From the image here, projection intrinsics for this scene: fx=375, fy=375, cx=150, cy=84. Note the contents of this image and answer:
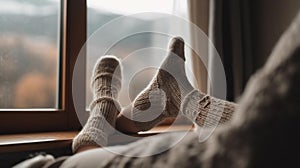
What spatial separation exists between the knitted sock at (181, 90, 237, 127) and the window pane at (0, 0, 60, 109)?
1.95 feet

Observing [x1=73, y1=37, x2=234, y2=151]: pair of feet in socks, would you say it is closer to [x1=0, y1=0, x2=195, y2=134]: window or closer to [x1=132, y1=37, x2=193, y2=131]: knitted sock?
[x1=132, y1=37, x2=193, y2=131]: knitted sock

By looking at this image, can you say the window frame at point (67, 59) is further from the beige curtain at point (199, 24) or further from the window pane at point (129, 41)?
the beige curtain at point (199, 24)

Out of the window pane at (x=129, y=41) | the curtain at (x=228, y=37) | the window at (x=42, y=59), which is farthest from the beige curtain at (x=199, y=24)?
the window at (x=42, y=59)

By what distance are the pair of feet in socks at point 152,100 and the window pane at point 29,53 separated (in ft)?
0.76

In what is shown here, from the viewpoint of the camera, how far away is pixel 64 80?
1.48m

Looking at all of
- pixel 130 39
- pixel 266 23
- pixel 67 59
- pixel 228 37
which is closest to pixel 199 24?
pixel 228 37

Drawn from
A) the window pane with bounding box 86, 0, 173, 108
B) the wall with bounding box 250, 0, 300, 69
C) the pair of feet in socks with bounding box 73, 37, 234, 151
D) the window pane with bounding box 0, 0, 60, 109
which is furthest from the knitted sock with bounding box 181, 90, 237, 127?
the wall with bounding box 250, 0, 300, 69

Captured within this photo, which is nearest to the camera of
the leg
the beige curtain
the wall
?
the leg

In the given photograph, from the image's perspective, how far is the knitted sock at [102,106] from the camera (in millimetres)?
1021

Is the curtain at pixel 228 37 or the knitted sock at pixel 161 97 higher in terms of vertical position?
the curtain at pixel 228 37

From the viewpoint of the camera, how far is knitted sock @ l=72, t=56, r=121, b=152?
1021mm

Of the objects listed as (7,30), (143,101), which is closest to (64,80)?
(7,30)

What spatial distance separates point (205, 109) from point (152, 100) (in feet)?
0.73

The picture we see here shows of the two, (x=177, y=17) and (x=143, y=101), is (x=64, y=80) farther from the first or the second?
(x=177, y=17)
